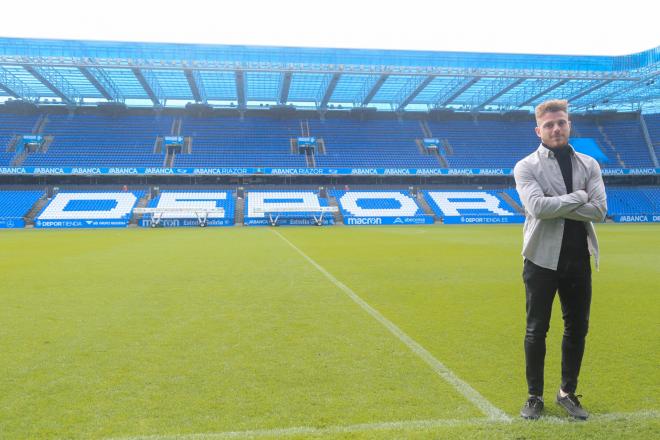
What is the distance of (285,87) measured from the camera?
43719mm

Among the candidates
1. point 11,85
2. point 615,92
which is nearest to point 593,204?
point 615,92

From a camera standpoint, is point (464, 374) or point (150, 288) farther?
point (150, 288)

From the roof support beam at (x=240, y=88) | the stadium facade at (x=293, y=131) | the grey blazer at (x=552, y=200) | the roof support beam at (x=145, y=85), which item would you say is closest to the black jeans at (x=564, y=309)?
the grey blazer at (x=552, y=200)

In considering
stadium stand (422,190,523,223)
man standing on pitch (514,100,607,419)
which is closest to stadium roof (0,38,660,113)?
stadium stand (422,190,523,223)

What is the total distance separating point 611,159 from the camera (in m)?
48.3

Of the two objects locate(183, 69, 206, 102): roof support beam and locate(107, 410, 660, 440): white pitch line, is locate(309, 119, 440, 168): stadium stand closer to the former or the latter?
locate(183, 69, 206, 102): roof support beam

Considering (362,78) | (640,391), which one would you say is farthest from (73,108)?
(640,391)

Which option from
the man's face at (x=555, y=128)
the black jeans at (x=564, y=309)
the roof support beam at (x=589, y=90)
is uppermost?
the roof support beam at (x=589, y=90)

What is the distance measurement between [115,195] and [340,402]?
137ft

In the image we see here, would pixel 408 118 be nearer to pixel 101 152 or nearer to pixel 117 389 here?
pixel 101 152

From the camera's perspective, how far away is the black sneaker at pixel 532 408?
338 cm

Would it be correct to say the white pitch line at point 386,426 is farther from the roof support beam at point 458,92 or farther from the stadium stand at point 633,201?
the stadium stand at point 633,201

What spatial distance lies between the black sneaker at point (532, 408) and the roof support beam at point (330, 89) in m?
37.5

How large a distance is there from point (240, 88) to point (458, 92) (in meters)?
21.1
